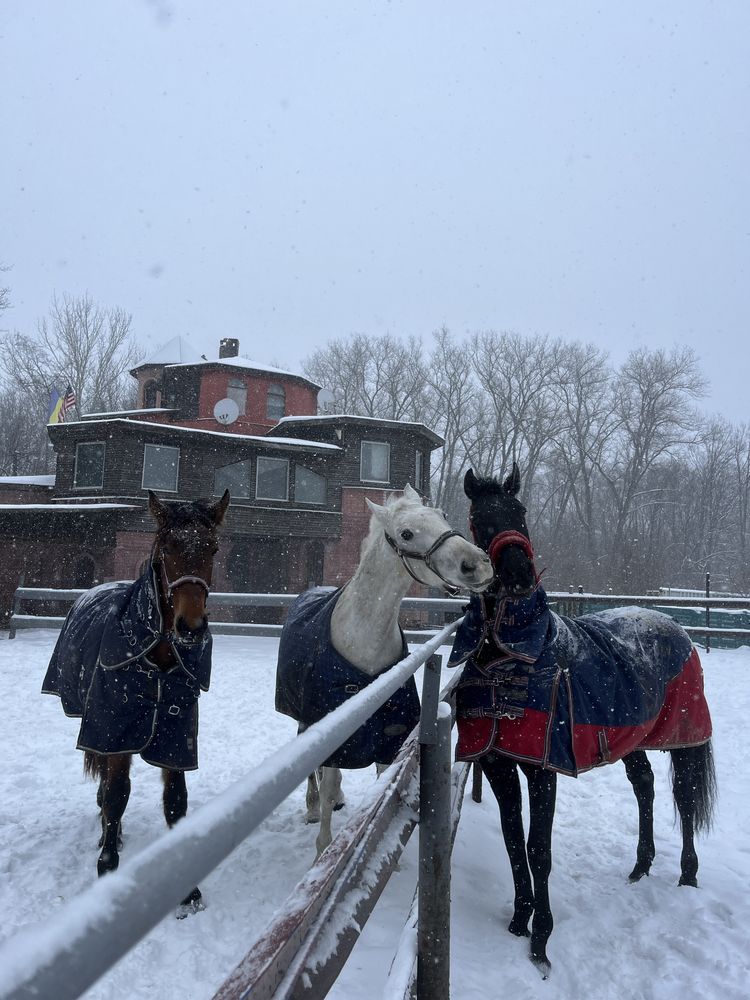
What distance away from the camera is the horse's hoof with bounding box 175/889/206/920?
3104mm

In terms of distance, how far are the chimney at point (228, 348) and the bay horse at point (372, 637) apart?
94.8 feet

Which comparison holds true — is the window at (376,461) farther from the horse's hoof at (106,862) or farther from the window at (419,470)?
the horse's hoof at (106,862)

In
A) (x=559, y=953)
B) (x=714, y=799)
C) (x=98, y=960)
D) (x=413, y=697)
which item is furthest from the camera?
(x=714, y=799)

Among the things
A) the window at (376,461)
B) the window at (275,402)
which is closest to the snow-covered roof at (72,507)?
the window at (376,461)

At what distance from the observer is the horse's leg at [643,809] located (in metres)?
3.79

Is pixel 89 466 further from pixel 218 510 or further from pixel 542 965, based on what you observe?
pixel 542 965

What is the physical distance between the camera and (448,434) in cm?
4075

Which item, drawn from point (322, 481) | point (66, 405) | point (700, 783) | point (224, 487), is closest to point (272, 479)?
point (224, 487)

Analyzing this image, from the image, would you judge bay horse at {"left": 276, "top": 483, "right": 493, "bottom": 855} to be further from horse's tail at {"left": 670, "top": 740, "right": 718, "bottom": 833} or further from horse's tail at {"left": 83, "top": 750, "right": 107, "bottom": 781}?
horse's tail at {"left": 670, "top": 740, "right": 718, "bottom": 833}

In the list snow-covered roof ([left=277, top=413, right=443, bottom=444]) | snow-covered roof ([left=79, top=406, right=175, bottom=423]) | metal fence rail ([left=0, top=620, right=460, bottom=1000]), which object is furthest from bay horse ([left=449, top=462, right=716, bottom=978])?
snow-covered roof ([left=79, top=406, right=175, bottom=423])

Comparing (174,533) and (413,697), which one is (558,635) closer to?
(413,697)

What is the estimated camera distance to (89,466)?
21.3 metres

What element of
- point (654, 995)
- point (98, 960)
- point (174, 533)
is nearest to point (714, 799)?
point (654, 995)

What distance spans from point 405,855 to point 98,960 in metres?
3.81
